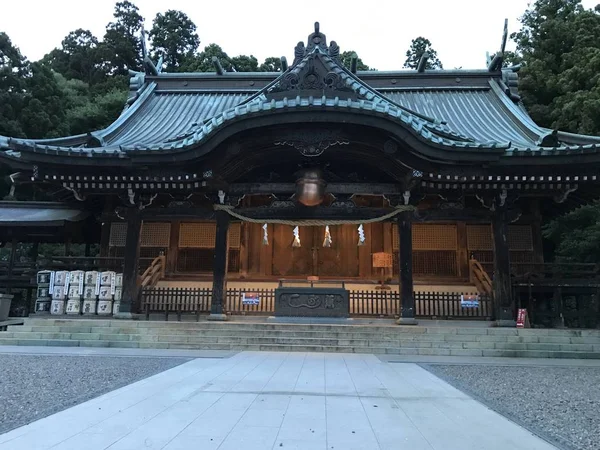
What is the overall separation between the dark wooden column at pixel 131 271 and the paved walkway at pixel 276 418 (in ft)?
20.1

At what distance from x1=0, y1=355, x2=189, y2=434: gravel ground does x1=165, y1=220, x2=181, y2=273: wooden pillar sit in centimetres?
645

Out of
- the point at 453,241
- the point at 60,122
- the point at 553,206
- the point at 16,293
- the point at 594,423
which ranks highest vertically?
the point at 60,122

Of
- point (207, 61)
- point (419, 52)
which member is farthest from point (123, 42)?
point (419, 52)

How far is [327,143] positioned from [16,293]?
61.7ft

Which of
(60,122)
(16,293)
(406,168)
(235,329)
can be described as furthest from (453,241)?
(60,122)

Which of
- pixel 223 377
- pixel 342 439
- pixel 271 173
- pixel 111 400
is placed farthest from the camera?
pixel 271 173

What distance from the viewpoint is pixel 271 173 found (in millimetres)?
12492

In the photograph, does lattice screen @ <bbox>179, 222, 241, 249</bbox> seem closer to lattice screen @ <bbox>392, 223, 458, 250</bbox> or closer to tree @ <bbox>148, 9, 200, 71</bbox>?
lattice screen @ <bbox>392, 223, 458, 250</bbox>

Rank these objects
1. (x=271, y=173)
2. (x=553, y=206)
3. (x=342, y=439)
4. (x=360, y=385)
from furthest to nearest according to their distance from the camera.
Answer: (x=553, y=206) < (x=271, y=173) < (x=360, y=385) < (x=342, y=439)

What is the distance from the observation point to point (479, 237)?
14336 mm

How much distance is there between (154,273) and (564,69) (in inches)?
984

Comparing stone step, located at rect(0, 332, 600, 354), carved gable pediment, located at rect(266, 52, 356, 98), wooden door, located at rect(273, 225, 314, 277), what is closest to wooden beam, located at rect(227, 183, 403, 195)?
carved gable pediment, located at rect(266, 52, 356, 98)

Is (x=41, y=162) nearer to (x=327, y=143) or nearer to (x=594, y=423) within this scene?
(x=327, y=143)

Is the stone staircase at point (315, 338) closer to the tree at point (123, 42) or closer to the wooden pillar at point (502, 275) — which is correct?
the wooden pillar at point (502, 275)
